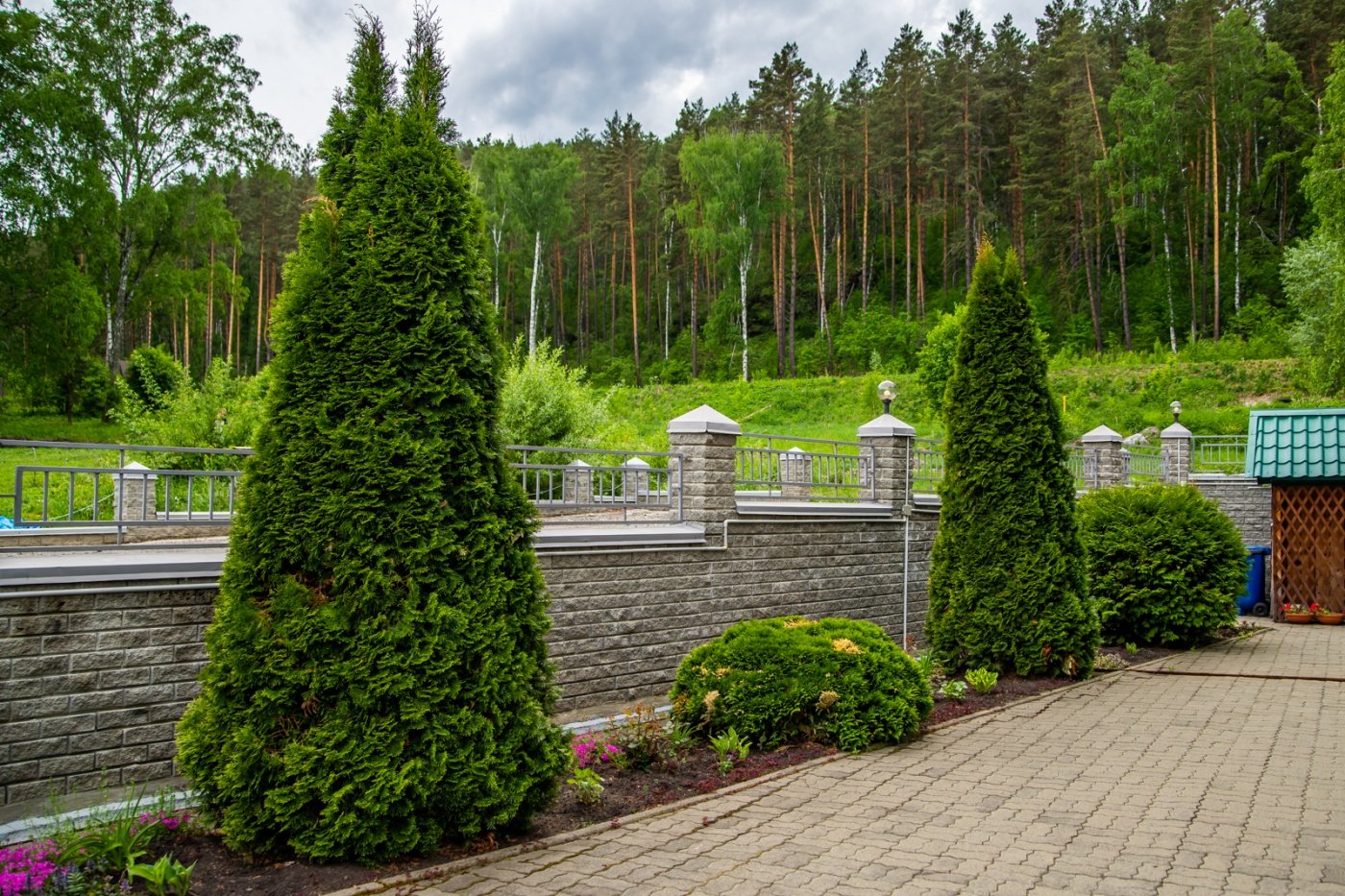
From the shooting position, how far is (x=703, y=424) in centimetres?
923

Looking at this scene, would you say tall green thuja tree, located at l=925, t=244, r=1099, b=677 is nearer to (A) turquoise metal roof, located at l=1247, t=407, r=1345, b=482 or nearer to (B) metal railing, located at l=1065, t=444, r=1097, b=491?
(B) metal railing, located at l=1065, t=444, r=1097, b=491

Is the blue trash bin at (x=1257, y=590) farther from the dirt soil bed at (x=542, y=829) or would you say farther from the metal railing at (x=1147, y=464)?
the dirt soil bed at (x=542, y=829)

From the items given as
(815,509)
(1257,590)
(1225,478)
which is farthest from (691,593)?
(1225,478)

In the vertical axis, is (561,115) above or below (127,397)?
above

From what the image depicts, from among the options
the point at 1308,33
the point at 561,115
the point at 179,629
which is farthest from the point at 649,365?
the point at 179,629

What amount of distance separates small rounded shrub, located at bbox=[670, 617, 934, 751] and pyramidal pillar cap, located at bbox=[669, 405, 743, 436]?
9.69 ft

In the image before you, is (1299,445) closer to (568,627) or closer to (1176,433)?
(1176,433)

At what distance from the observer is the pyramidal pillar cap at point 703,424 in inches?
363

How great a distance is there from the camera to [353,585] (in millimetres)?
4180

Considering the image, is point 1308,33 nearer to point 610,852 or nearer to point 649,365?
point 649,365

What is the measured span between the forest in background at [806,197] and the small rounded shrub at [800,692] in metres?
21.2

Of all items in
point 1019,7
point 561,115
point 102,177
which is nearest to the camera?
point 102,177

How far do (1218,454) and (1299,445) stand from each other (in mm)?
7996

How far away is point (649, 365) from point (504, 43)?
3896 cm
